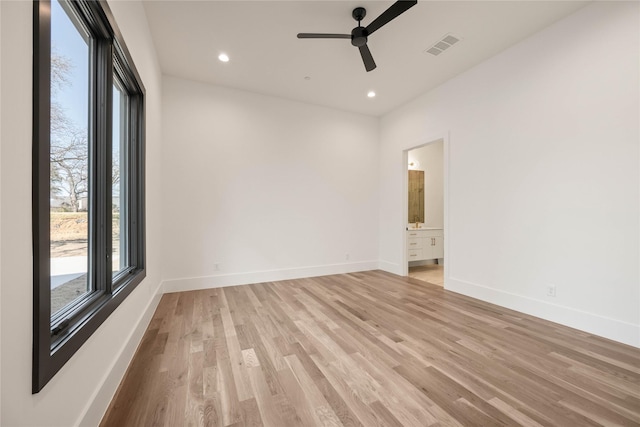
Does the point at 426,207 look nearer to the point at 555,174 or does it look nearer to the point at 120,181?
the point at 555,174

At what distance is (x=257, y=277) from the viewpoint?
4281 mm

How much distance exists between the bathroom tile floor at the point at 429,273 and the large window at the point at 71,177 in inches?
169

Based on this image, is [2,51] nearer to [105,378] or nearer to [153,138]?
[105,378]

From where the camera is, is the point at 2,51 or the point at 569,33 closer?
the point at 2,51

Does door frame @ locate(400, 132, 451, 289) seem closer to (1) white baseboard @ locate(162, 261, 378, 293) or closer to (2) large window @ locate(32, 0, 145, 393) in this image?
(1) white baseboard @ locate(162, 261, 378, 293)

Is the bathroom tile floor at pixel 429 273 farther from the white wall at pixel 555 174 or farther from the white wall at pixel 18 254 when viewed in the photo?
the white wall at pixel 18 254

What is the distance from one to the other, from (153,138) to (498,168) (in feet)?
14.1

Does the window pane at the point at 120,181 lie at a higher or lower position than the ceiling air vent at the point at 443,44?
lower

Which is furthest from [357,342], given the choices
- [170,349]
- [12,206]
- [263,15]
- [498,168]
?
[263,15]

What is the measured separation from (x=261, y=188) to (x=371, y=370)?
127 inches

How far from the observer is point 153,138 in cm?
312

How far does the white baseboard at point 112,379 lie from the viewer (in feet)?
4.24

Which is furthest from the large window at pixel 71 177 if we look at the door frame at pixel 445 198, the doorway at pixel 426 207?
the doorway at pixel 426 207

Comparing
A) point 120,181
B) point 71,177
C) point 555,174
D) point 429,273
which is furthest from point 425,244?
point 71,177
